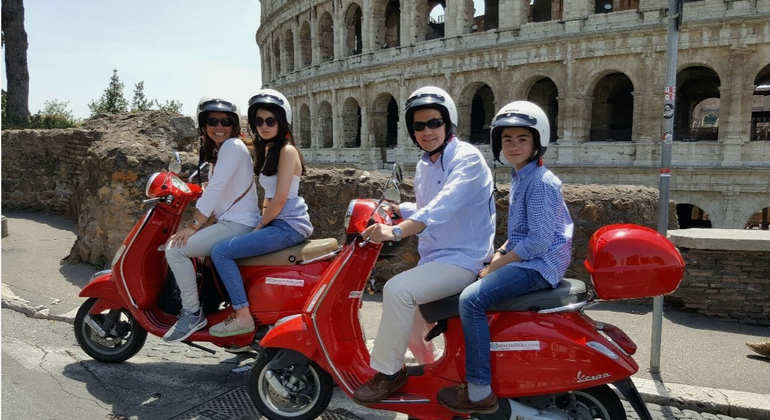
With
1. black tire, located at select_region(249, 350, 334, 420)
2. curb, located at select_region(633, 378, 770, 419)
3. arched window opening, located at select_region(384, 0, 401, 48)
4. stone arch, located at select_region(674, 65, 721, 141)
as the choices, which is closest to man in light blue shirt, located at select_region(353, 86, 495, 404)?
black tire, located at select_region(249, 350, 334, 420)

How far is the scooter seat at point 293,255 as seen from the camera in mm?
3449

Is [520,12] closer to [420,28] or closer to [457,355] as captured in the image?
[420,28]

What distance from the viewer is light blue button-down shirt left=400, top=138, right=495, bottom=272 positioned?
2.58m

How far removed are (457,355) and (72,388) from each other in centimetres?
263

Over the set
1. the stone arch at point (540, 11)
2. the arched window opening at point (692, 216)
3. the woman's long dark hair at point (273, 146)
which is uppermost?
the stone arch at point (540, 11)

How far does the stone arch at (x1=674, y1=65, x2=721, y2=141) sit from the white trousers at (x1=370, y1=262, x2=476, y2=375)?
65.5 ft

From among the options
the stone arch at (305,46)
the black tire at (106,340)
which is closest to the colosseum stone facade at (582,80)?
the stone arch at (305,46)

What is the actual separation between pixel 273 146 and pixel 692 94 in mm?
24288

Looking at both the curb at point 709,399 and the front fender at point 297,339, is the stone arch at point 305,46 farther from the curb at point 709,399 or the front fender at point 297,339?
the curb at point 709,399

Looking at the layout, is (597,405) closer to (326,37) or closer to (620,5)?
(620,5)

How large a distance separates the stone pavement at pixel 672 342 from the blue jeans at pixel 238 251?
3.22ft

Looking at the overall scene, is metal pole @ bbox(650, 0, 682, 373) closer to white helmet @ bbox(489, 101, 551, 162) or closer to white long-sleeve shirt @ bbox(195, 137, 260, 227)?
white helmet @ bbox(489, 101, 551, 162)

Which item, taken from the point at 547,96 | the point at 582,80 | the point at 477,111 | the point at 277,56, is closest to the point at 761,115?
the point at 547,96

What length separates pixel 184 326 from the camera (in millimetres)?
3553
